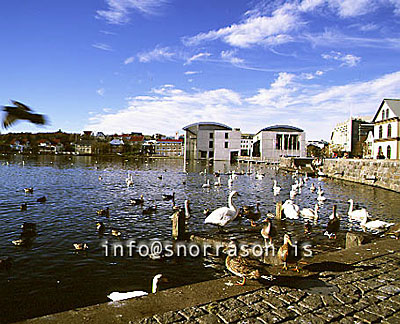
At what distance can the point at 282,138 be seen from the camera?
295ft

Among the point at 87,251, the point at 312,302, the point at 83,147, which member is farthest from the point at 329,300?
the point at 83,147

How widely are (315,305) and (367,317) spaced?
0.69 meters

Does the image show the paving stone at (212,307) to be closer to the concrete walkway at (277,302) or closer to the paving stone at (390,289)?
the concrete walkway at (277,302)

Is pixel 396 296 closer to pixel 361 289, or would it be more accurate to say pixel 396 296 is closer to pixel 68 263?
pixel 361 289

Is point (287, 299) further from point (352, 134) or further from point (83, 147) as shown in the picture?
point (83, 147)

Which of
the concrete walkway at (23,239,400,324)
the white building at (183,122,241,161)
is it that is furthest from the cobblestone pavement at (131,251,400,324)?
the white building at (183,122,241,161)

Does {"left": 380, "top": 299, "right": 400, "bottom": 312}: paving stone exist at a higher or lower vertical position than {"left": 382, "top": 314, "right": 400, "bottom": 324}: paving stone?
higher

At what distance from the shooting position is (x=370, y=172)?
32344 mm

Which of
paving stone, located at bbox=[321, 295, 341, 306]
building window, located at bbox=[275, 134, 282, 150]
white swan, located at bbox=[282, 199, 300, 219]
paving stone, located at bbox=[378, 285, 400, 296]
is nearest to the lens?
paving stone, located at bbox=[321, 295, 341, 306]

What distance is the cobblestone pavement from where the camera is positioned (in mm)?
4105

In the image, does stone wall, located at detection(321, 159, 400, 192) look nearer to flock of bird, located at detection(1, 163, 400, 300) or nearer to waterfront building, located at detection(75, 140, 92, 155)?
flock of bird, located at detection(1, 163, 400, 300)

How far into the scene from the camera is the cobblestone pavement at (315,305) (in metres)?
4.11

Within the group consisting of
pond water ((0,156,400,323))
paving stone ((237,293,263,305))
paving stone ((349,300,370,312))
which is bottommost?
pond water ((0,156,400,323))

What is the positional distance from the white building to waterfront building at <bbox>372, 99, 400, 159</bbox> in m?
51.4
